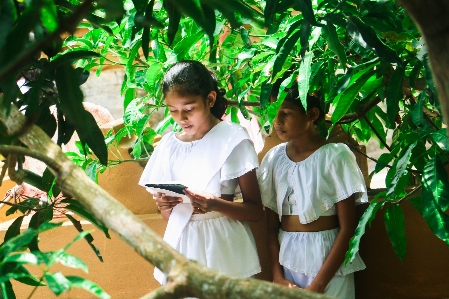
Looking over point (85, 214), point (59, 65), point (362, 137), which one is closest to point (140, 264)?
point (362, 137)

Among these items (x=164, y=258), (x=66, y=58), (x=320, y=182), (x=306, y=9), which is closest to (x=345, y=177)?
(x=320, y=182)

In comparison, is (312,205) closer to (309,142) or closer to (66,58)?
(309,142)

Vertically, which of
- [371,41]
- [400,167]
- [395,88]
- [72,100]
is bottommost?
[400,167]

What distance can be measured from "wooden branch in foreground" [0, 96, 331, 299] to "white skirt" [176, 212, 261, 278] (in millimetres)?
1551

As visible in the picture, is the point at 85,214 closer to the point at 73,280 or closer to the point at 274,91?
the point at 73,280

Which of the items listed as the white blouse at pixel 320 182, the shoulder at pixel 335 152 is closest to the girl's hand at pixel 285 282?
the white blouse at pixel 320 182

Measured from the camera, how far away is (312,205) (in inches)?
97.3

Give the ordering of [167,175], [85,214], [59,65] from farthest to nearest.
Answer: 1. [167,175]
2. [85,214]
3. [59,65]

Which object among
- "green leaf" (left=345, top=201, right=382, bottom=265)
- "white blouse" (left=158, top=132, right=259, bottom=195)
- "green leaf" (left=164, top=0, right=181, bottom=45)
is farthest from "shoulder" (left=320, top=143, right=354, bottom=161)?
"green leaf" (left=164, top=0, right=181, bottom=45)

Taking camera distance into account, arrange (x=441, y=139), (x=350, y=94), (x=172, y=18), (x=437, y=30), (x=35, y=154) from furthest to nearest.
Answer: (x=350, y=94)
(x=441, y=139)
(x=172, y=18)
(x=35, y=154)
(x=437, y=30)

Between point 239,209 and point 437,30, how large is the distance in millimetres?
1788

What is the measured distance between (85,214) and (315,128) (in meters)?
1.20

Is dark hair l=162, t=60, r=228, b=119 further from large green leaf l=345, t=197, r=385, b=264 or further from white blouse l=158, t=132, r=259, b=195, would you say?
large green leaf l=345, t=197, r=385, b=264

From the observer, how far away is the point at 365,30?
1.85m
